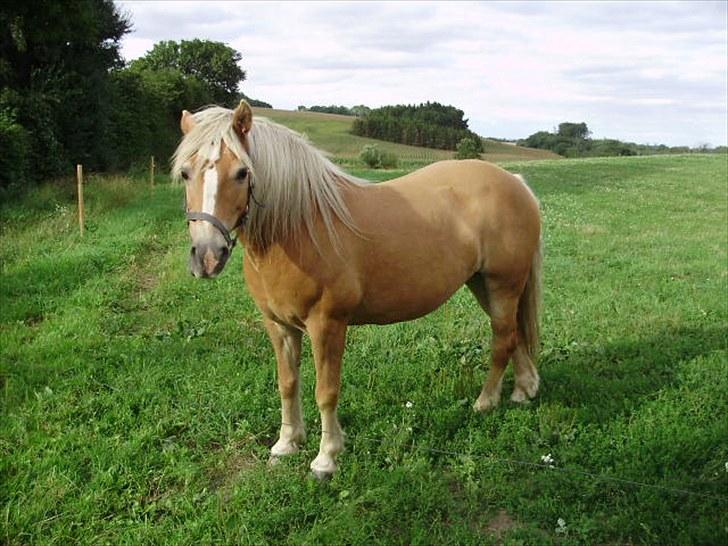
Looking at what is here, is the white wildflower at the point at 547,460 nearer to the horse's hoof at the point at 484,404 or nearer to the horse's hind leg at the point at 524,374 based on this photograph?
the horse's hoof at the point at 484,404

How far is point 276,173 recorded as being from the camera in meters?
3.33

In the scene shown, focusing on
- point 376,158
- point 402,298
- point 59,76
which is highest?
point 59,76

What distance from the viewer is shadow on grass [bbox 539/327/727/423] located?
4.62 m

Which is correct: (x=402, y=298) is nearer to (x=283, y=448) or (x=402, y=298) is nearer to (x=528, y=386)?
(x=283, y=448)

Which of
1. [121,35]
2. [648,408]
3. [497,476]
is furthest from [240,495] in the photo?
[121,35]

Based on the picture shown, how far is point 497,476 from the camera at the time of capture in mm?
3693

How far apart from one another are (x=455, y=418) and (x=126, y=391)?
8.56 feet

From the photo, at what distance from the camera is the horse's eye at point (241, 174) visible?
3006 millimetres

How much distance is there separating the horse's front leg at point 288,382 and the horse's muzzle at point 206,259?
1.06 metres

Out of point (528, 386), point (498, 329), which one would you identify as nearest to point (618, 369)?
point (528, 386)

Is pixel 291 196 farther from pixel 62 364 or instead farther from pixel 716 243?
pixel 716 243

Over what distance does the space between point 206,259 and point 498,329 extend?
2.60 m

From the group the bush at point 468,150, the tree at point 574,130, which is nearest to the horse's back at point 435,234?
the bush at point 468,150

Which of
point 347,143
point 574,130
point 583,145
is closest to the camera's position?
point 347,143
